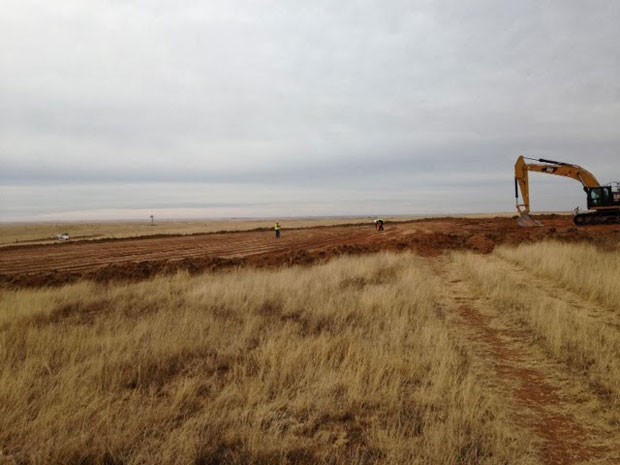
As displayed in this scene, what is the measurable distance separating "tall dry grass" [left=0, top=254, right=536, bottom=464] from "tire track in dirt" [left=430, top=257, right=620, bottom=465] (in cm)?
29

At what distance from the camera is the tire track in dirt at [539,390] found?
367 centimetres

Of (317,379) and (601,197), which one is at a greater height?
(601,197)

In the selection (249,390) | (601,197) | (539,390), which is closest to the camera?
(249,390)

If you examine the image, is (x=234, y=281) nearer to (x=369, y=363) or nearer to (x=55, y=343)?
(x=55, y=343)

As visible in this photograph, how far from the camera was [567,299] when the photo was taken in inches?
377

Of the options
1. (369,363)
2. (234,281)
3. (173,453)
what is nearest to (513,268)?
(234,281)

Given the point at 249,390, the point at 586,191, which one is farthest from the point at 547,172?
the point at 249,390

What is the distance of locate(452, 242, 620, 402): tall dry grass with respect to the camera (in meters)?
5.66

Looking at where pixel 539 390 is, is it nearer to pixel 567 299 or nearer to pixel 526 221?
pixel 567 299

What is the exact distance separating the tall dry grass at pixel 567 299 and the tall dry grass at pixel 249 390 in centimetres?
169

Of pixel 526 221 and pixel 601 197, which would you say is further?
pixel 526 221

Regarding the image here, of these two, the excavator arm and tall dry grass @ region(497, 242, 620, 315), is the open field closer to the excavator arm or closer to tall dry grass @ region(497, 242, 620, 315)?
tall dry grass @ region(497, 242, 620, 315)

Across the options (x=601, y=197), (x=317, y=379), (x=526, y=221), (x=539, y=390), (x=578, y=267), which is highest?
(x=601, y=197)

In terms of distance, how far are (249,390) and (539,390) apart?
3627mm
